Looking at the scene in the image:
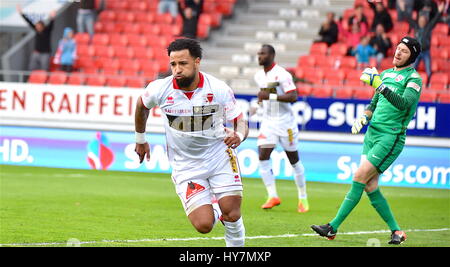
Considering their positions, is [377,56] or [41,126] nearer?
[41,126]

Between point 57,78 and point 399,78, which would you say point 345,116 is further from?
point 399,78

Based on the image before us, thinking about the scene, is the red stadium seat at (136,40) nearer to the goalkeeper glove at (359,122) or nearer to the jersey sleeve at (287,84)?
the jersey sleeve at (287,84)

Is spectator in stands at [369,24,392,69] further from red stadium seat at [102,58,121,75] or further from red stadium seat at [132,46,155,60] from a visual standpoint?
red stadium seat at [102,58,121,75]

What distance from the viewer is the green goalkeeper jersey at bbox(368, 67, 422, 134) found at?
32.8ft

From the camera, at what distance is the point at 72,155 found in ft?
63.1

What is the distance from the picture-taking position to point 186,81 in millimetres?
8312

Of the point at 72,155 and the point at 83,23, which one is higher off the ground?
the point at 83,23

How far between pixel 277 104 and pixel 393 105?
460cm

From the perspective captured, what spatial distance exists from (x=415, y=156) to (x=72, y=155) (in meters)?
7.12

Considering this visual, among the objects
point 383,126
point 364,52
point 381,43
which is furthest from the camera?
point 364,52

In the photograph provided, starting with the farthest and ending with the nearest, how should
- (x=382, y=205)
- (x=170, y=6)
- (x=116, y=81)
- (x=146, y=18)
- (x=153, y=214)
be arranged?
(x=146, y=18) → (x=170, y=6) → (x=116, y=81) → (x=153, y=214) → (x=382, y=205)

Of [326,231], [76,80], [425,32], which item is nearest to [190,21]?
[76,80]
